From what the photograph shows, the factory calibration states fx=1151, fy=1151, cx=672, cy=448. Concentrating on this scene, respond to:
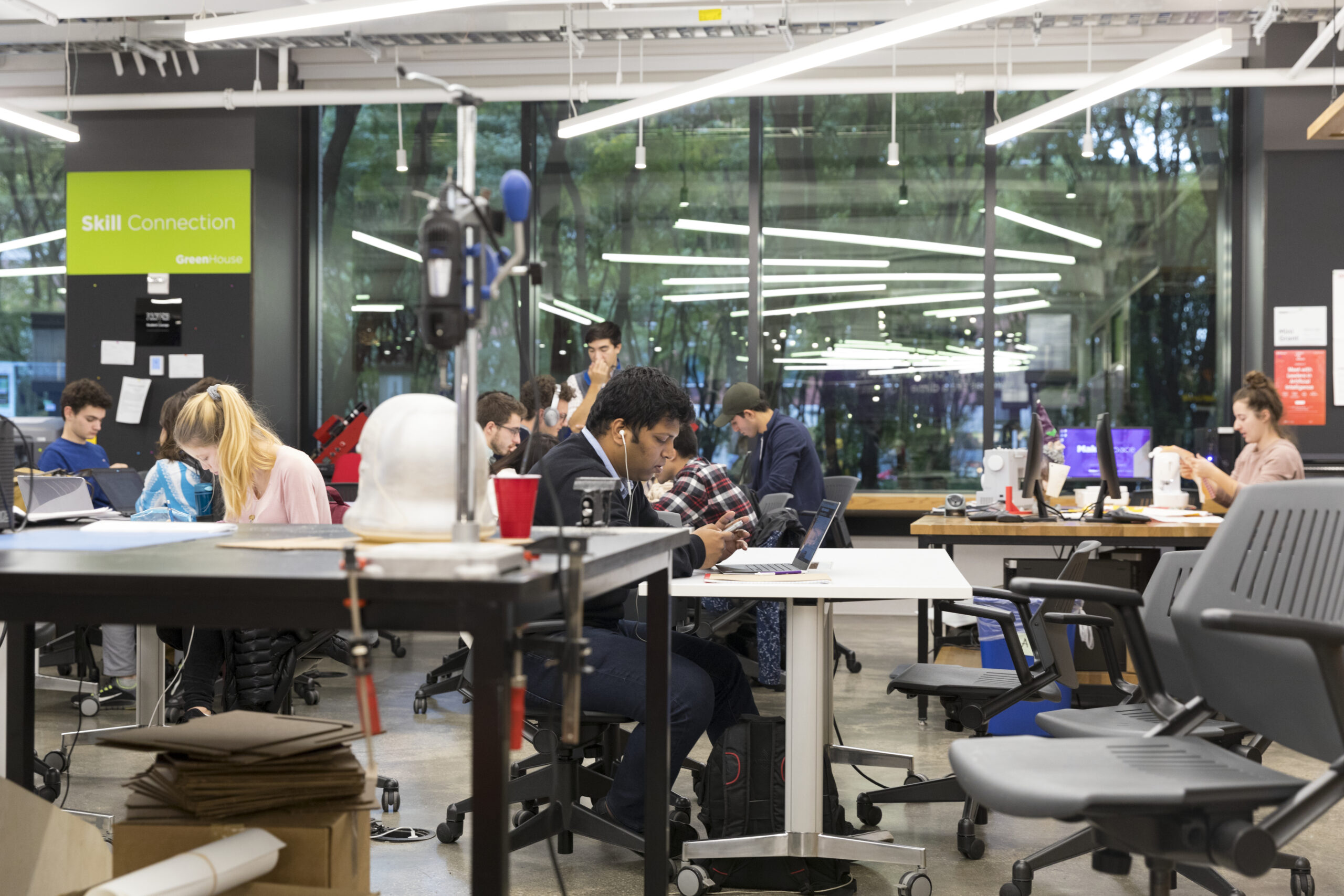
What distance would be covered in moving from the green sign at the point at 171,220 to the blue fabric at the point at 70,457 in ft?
5.95

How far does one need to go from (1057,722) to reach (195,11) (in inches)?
225

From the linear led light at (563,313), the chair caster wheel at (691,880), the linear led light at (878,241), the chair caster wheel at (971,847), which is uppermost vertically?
the linear led light at (878,241)

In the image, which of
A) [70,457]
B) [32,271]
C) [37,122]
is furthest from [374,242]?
[70,457]

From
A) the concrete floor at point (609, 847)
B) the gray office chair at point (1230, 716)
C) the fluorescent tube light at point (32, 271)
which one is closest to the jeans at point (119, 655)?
the concrete floor at point (609, 847)

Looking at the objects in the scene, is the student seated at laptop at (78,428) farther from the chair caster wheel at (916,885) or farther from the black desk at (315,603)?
the black desk at (315,603)

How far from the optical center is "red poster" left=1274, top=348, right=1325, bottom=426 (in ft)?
23.1

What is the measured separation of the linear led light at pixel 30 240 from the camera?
Answer: 8.33 m

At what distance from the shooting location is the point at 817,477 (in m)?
5.60

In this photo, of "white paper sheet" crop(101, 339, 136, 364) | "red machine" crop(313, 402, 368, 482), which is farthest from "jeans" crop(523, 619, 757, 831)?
"white paper sheet" crop(101, 339, 136, 364)

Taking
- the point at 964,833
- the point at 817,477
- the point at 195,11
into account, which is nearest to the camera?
the point at 964,833

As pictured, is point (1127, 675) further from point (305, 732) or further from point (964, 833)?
point (305, 732)

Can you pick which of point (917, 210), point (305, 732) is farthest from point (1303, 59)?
point (305, 732)

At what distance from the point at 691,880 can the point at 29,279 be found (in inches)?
302

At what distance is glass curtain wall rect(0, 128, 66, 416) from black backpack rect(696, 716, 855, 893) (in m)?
7.17
